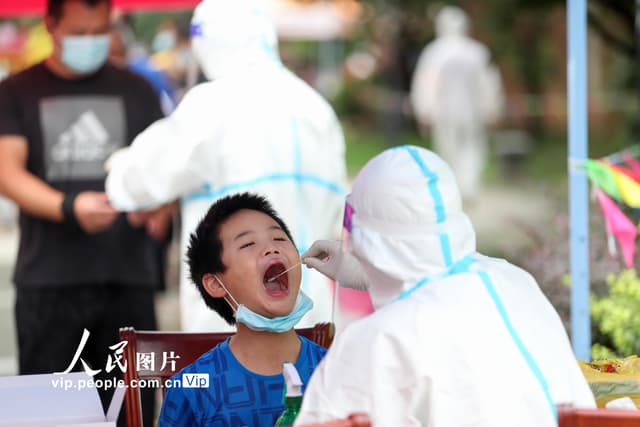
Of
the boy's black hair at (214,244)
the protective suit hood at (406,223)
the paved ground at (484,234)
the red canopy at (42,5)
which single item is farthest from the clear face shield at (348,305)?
the red canopy at (42,5)

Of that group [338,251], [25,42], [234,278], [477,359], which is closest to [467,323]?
[477,359]

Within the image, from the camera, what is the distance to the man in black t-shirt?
529 cm

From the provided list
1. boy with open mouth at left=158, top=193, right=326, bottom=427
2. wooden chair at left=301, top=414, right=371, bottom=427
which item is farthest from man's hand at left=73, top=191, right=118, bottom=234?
wooden chair at left=301, top=414, right=371, bottom=427

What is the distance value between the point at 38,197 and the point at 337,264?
7.66 ft

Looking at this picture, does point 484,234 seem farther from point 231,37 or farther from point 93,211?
point 231,37

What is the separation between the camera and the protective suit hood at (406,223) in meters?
2.67

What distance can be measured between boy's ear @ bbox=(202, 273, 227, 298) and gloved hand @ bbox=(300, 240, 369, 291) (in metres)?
0.24

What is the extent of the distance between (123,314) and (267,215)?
198cm

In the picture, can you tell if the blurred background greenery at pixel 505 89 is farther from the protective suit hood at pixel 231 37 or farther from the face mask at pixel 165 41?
the protective suit hood at pixel 231 37

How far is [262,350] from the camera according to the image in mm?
3385

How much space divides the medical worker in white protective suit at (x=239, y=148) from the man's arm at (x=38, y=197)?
0.24 metres

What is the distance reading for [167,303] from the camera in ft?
33.0

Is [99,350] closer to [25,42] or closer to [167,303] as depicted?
[167,303]

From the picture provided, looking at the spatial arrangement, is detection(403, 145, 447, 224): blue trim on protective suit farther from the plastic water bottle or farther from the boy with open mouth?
the boy with open mouth
